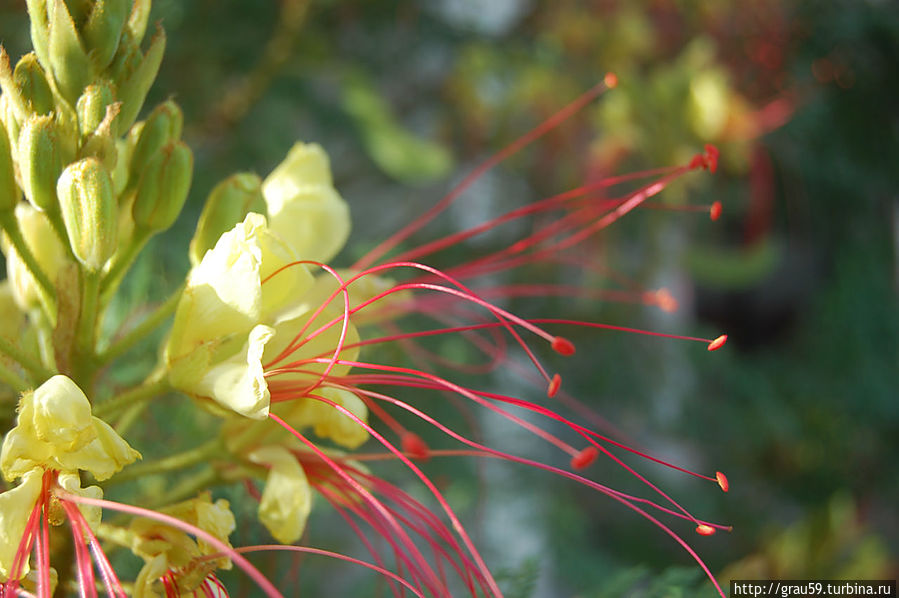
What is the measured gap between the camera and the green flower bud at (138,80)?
29 centimetres

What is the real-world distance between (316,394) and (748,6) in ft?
3.50

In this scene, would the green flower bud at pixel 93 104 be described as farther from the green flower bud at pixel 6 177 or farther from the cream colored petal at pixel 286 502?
the cream colored petal at pixel 286 502

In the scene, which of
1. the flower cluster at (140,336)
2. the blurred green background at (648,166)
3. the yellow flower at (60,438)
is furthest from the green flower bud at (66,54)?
the blurred green background at (648,166)

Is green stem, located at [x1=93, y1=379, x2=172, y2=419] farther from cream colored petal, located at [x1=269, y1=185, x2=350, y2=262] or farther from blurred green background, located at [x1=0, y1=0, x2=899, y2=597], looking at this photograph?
blurred green background, located at [x1=0, y1=0, x2=899, y2=597]

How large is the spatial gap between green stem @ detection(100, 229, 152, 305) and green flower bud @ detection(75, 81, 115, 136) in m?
0.05

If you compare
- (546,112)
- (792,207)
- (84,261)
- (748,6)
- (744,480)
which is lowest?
(744,480)

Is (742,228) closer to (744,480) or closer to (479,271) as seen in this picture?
(744,480)

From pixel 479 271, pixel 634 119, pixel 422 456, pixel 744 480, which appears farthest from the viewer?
pixel 744 480

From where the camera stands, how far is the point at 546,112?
1.18 metres

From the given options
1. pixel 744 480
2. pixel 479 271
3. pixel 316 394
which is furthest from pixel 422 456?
pixel 744 480

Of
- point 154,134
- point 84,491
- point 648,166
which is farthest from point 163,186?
point 648,166

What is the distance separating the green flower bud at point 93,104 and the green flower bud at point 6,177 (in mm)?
32

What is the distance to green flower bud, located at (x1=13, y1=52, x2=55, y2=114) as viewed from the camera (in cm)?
26

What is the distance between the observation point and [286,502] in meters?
0.29
